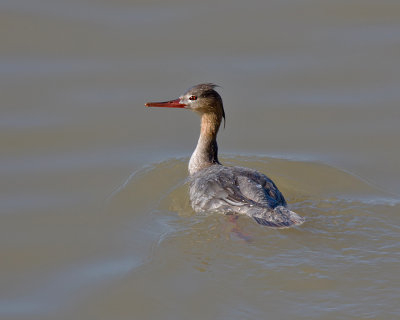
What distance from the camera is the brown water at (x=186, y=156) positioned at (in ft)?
21.8

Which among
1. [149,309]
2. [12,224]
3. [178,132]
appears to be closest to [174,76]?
[178,132]

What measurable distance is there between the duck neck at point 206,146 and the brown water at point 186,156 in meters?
0.28

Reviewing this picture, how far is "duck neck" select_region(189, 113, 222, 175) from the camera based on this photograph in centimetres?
945

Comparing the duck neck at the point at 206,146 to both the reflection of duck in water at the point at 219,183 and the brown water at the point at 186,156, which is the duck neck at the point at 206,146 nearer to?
the reflection of duck in water at the point at 219,183

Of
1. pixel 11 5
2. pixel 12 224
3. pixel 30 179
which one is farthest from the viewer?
pixel 11 5

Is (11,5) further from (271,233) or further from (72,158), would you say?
(271,233)

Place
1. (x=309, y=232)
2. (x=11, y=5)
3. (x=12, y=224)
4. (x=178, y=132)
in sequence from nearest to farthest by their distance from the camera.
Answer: (x=309, y=232) < (x=12, y=224) < (x=178, y=132) < (x=11, y=5)

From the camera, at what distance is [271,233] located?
7.52 metres

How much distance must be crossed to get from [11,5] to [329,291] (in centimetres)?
810

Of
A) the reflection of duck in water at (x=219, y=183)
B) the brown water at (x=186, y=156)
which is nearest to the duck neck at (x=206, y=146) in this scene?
Result: the reflection of duck in water at (x=219, y=183)

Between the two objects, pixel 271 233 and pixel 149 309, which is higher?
pixel 271 233

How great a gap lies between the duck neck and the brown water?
0.28 m

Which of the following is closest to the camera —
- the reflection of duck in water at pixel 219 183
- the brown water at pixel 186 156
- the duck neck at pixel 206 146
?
the brown water at pixel 186 156

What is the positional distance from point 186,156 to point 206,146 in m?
0.49
